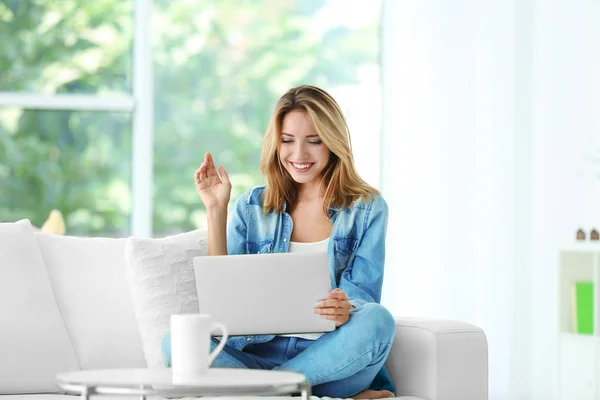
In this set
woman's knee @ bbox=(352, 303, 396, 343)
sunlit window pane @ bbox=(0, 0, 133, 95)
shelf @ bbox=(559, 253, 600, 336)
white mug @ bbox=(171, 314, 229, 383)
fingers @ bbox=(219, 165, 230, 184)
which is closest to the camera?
white mug @ bbox=(171, 314, 229, 383)

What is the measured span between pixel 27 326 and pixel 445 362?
3.30 ft

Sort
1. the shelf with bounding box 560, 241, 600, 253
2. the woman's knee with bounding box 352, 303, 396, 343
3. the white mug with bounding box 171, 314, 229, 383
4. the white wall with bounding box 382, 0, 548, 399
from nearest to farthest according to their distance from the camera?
the white mug with bounding box 171, 314, 229, 383 < the woman's knee with bounding box 352, 303, 396, 343 < the shelf with bounding box 560, 241, 600, 253 < the white wall with bounding box 382, 0, 548, 399

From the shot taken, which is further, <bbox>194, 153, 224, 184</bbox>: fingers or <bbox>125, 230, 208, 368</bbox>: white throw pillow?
<bbox>194, 153, 224, 184</bbox>: fingers

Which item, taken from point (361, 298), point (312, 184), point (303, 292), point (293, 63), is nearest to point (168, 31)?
point (293, 63)

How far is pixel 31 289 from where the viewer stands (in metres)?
2.23

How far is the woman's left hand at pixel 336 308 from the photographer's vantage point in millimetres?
1892

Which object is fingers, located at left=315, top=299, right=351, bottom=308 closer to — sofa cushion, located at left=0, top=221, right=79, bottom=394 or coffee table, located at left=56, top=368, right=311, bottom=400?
coffee table, located at left=56, top=368, right=311, bottom=400

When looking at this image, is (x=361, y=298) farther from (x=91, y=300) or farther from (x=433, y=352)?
(x=91, y=300)

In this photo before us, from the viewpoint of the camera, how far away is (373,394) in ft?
6.97

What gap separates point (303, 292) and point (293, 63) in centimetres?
329

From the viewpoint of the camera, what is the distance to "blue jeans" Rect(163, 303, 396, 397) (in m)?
2.02

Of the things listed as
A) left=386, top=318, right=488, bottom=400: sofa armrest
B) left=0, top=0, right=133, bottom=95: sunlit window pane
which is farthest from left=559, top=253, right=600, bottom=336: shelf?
left=0, top=0, right=133, bottom=95: sunlit window pane

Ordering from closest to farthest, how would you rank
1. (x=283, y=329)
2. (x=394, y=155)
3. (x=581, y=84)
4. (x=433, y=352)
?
(x=283, y=329) → (x=433, y=352) → (x=581, y=84) → (x=394, y=155)

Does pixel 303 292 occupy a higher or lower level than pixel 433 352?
higher
